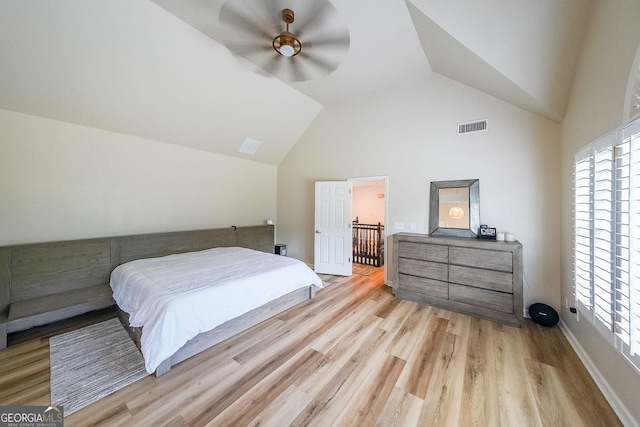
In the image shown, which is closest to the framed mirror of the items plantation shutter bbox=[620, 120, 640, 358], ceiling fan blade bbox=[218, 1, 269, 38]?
plantation shutter bbox=[620, 120, 640, 358]

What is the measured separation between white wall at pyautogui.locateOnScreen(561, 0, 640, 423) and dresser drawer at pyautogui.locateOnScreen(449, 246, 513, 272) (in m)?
0.57

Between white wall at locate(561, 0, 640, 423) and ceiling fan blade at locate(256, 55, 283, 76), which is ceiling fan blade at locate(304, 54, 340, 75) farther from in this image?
white wall at locate(561, 0, 640, 423)

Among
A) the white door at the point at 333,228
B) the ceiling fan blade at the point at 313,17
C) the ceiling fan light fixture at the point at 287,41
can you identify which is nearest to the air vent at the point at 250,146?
the white door at the point at 333,228

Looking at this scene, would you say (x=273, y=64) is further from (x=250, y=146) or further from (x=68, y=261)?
(x=68, y=261)

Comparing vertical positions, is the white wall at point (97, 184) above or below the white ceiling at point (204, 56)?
below

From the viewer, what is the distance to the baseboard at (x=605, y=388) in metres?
1.52

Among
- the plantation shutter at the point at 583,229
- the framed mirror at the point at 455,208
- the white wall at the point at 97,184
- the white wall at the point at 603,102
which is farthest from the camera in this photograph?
the framed mirror at the point at 455,208

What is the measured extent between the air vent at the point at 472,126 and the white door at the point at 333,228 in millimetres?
2094

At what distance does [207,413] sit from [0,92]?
411cm

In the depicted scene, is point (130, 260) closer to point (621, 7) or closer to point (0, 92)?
point (0, 92)

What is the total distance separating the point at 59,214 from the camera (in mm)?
3131

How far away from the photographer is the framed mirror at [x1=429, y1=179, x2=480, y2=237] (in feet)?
11.3

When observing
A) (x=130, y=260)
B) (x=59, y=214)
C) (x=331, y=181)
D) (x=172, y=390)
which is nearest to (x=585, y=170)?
(x=331, y=181)

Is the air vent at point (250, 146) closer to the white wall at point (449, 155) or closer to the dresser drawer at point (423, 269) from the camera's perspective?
the white wall at point (449, 155)
